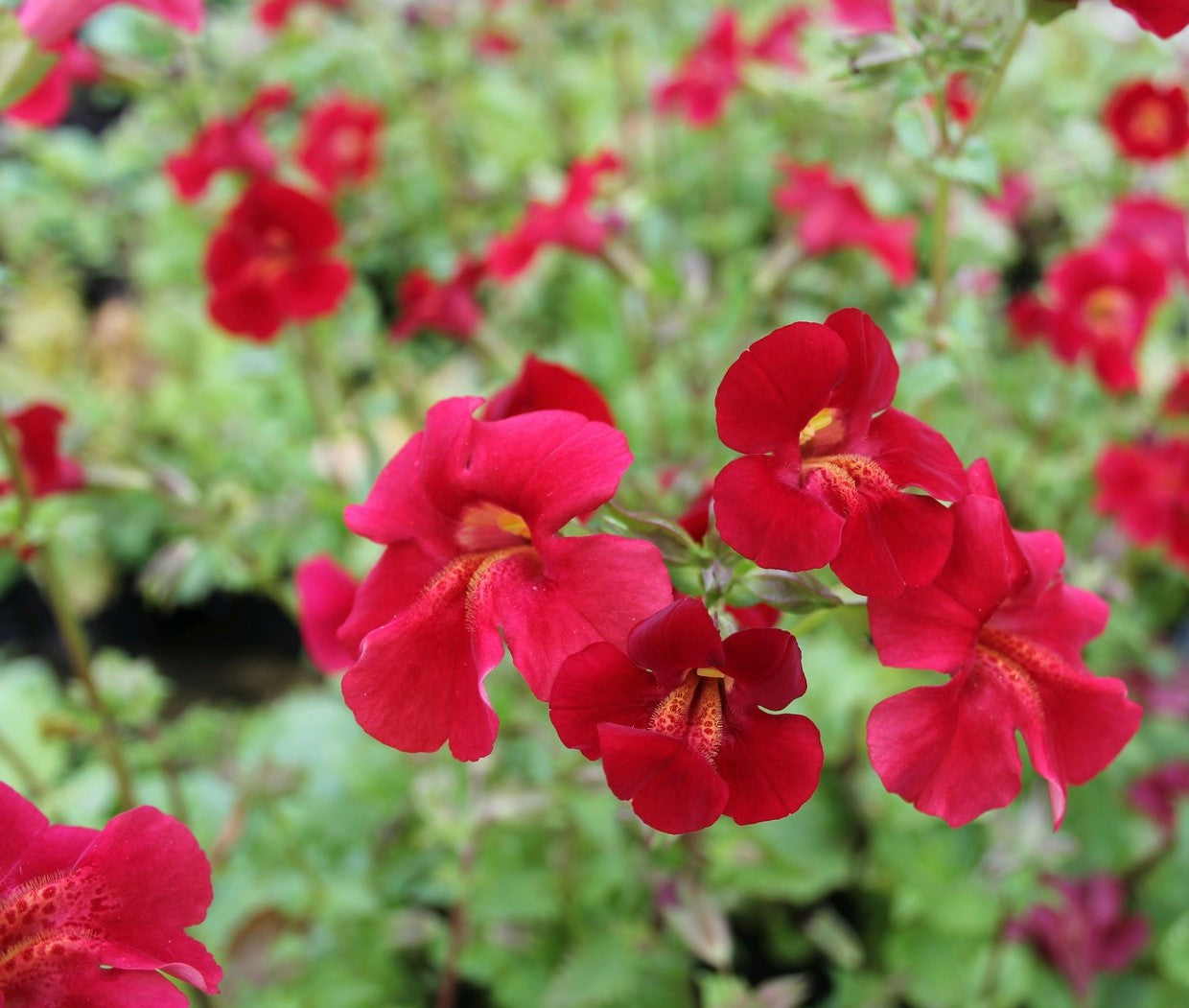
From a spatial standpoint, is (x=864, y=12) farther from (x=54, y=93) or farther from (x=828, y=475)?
(x=828, y=475)

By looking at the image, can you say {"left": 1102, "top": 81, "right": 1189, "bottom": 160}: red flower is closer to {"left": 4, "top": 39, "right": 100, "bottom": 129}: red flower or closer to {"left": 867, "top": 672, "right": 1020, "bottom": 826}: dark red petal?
{"left": 867, "top": 672, "right": 1020, "bottom": 826}: dark red petal

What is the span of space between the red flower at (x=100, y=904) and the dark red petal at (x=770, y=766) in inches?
9.3

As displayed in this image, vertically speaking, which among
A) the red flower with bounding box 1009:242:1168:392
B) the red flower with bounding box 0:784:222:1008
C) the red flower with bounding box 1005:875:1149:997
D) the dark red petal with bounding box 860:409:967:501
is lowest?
the red flower with bounding box 1005:875:1149:997

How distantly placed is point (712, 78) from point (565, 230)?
55 cm

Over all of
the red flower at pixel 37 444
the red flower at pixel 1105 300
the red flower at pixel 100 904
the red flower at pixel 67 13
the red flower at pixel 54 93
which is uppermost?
the red flower at pixel 67 13

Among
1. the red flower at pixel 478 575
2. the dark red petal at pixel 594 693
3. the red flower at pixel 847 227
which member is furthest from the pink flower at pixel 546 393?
the red flower at pixel 847 227

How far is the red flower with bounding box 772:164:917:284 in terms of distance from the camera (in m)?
1.16

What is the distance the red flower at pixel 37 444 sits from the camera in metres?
0.78

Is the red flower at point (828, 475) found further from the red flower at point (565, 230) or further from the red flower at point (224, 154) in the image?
the red flower at point (224, 154)

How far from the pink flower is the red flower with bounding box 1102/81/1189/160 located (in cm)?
99

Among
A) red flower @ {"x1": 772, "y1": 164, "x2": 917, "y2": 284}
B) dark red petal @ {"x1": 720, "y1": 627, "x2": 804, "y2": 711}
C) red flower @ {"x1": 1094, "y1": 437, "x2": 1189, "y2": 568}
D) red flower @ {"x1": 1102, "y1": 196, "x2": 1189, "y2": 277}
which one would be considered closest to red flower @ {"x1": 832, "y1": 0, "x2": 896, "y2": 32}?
red flower @ {"x1": 772, "y1": 164, "x2": 917, "y2": 284}

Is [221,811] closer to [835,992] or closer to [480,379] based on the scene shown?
[480,379]

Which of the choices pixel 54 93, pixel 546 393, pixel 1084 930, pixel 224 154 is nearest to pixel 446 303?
pixel 224 154

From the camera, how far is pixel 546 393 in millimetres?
565
